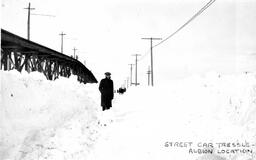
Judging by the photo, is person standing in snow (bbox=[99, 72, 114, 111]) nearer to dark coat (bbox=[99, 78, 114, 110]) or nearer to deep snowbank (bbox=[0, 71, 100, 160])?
dark coat (bbox=[99, 78, 114, 110])

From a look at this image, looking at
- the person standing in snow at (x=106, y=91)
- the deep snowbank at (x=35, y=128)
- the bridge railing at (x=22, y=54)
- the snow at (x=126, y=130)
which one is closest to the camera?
the deep snowbank at (x=35, y=128)

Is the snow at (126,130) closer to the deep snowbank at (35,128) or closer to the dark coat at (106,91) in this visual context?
the deep snowbank at (35,128)

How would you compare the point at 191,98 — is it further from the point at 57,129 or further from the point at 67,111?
the point at 57,129

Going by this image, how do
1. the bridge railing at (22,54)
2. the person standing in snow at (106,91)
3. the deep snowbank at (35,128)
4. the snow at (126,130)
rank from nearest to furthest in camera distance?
the deep snowbank at (35,128) → the snow at (126,130) → the person standing in snow at (106,91) → the bridge railing at (22,54)

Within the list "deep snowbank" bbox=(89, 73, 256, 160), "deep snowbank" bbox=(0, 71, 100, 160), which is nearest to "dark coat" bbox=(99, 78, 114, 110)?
"deep snowbank" bbox=(89, 73, 256, 160)

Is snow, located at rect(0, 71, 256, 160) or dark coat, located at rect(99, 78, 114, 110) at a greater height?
dark coat, located at rect(99, 78, 114, 110)

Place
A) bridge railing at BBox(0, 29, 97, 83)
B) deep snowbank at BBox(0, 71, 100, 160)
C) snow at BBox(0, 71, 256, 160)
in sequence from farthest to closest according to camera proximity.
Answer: bridge railing at BBox(0, 29, 97, 83)
snow at BBox(0, 71, 256, 160)
deep snowbank at BBox(0, 71, 100, 160)

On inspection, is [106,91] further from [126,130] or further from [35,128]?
[35,128]

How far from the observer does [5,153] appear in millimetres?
5086

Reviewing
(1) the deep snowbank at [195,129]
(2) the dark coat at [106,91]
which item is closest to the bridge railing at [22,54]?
(2) the dark coat at [106,91]

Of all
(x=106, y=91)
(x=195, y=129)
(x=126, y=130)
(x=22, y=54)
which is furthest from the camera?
(x=22, y=54)

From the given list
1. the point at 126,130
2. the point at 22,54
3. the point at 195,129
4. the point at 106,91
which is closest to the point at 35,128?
the point at 126,130

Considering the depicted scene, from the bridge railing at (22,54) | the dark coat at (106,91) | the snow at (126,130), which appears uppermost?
the bridge railing at (22,54)

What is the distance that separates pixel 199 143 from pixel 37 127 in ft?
11.1
